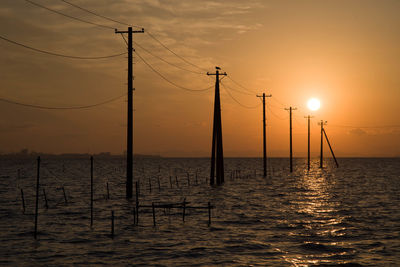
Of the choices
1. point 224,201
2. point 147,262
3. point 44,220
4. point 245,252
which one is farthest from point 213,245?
point 224,201

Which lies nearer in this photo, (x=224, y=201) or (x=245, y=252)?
(x=245, y=252)

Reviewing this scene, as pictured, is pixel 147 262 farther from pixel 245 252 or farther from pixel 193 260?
pixel 245 252

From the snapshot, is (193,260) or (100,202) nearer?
(193,260)

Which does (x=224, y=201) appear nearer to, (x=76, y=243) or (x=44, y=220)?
(x=44, y=220)

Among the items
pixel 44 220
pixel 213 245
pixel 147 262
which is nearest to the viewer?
pixel 147 262

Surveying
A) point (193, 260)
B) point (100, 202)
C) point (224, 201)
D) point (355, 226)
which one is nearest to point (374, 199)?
point (224, 201)

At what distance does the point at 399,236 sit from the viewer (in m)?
29.1

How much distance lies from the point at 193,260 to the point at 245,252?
3454 millimetres

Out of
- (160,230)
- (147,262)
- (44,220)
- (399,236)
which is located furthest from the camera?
(44,220)

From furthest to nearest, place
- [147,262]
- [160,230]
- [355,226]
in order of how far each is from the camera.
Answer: [355,226] < [160,230] < [147,262]

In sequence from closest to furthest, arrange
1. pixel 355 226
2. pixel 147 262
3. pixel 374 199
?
pixel 147 262 → pixel 355 226 → pixel 374 199

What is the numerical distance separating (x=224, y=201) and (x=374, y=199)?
19423mm

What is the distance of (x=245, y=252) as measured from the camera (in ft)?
80.2

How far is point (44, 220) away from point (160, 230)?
1150 cm
